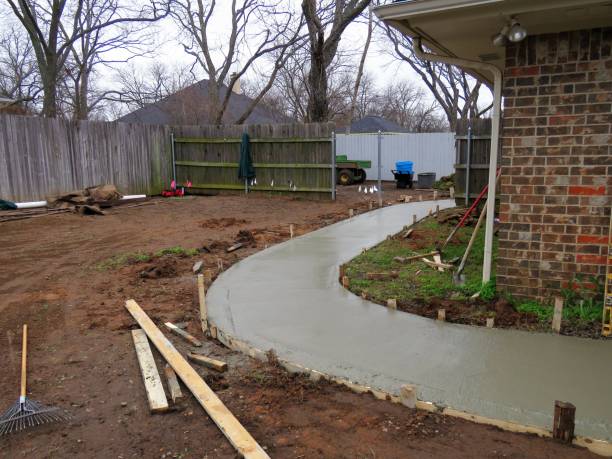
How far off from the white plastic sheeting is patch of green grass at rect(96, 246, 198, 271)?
16.0 metres

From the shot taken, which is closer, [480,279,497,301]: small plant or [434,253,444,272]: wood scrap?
[480,279,497,301]: small plant

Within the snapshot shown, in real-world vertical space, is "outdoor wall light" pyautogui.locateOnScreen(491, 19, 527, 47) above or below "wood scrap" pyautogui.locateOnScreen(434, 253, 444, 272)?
above

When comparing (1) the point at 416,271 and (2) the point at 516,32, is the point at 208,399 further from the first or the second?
(2) the point at 516,32

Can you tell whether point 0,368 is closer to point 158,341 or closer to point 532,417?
point 158,341

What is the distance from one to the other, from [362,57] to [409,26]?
30006 millimetres

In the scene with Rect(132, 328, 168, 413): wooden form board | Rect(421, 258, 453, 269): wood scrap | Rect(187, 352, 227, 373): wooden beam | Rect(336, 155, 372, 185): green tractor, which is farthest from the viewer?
Rect(336, 155, 372, 185): green tractor

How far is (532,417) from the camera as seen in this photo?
3021 mm

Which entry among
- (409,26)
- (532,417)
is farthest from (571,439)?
(409,26)

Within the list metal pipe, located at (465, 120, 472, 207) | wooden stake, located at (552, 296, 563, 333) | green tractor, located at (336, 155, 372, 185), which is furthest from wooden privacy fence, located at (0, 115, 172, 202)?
wooden stake, located at (552, 296, 563, 333)

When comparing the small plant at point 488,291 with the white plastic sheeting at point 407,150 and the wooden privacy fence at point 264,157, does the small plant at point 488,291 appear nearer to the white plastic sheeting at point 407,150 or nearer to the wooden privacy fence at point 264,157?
the wooden privacy fence at point 264,157

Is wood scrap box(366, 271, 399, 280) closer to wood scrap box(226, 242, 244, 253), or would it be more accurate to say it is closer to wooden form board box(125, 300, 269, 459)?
wooden form board box(125, 300, 269, 459)

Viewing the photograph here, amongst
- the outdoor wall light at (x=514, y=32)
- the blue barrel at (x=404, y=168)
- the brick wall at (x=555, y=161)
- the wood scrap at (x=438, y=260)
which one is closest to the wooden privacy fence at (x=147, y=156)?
the blue barrel at (x=404, y=168)

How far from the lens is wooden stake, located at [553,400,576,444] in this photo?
2.77 meters

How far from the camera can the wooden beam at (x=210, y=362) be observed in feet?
12.9
